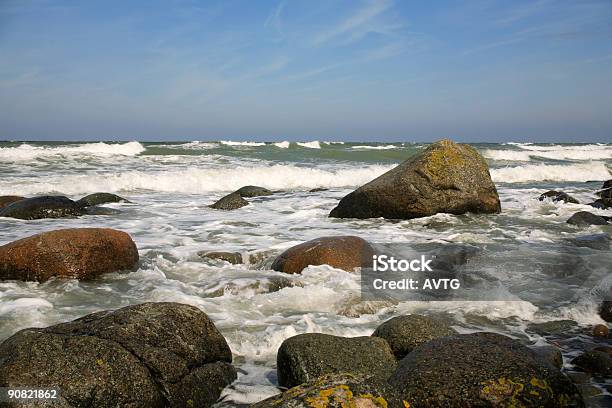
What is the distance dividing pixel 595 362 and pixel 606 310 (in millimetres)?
1211

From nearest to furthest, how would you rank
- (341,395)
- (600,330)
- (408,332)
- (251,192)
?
1. (341,395)
2. (408,332)
3. (600,330)
4. (251,192)

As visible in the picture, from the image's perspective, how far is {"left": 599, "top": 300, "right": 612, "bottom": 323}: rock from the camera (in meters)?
4.14

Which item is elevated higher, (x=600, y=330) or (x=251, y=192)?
(x=251, y=192)

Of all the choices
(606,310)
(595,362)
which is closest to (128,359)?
(595,362)

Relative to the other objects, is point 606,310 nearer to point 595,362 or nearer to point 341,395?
point 595,362

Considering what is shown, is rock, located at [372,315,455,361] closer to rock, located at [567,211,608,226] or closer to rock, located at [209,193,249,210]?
rock, located at [567,211,608,226]

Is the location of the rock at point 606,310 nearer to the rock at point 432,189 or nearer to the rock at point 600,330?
the rock at point 600,330

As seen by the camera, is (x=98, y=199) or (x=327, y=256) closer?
(x=327, y=256)

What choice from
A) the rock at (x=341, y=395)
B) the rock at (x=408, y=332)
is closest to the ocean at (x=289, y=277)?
the rock at (x=408, y=332)

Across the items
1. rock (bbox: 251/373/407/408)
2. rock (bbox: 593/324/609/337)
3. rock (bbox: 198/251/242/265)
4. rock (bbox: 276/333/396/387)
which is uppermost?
rock (bbox: 251/373/407/408)

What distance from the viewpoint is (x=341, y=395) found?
1.81 m

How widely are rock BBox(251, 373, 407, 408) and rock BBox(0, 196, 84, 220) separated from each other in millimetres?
8187

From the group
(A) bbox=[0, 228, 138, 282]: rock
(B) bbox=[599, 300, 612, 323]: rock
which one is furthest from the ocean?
(A) bbox=[0, 228, 138, 282]: rock

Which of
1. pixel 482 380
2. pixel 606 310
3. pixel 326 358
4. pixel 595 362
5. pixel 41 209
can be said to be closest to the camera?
pixel 482 380
